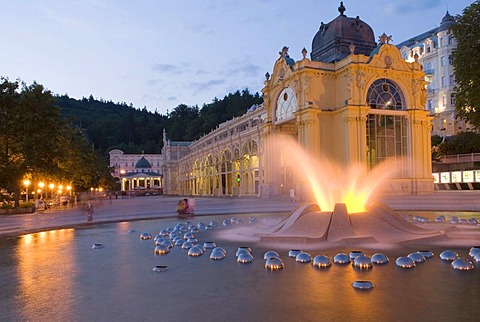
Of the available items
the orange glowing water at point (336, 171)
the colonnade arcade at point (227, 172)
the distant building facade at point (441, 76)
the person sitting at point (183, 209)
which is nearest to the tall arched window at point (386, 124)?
the orange glowing water at point (336, 171)

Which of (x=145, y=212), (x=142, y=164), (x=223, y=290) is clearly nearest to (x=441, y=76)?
(x=145, y=212)

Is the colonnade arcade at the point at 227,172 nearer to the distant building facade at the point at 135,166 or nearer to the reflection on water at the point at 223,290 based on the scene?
the reflection on water at the point at 223,290

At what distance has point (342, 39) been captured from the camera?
53.2 metres

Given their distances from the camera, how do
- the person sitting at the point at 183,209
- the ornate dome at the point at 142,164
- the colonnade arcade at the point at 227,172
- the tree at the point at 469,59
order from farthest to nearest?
the ornate dome at the point at 142,164 < the colonnade arcade at the point at 227,172 < the person sitting at the point at 183,209 < the tree at the point at 469,59

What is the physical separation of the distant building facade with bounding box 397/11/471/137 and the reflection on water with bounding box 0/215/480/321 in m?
83.5

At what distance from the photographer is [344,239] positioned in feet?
40.4

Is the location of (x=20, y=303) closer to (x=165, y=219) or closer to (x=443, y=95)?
(x=165, y=219)

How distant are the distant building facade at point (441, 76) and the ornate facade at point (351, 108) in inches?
1475

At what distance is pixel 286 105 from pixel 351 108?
9.71 metres

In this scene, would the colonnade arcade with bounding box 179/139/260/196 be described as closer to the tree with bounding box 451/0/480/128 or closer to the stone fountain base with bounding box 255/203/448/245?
the tree with bounding box 451/0/480/128

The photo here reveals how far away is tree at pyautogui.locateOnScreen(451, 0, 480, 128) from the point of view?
24.2 m

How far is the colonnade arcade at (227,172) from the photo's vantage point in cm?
6656

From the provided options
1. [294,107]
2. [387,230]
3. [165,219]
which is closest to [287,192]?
[294,107]

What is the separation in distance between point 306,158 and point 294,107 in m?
6.50
